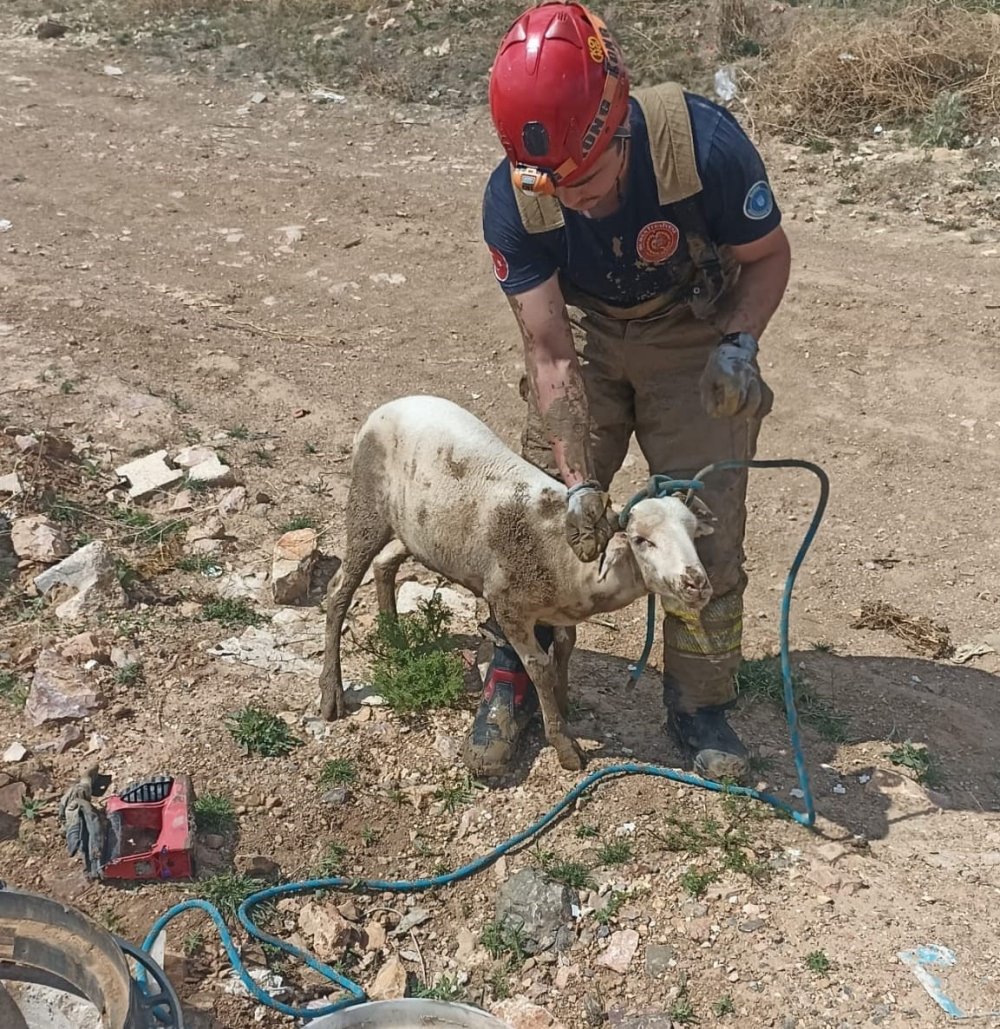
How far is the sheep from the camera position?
12.2 ft

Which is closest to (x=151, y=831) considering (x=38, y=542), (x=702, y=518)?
(x=38, y=542)

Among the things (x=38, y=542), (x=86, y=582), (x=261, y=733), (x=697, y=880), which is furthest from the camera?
(x=38, y=542)

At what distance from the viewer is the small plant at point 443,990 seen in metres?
3.41

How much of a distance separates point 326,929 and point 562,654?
1374 mm

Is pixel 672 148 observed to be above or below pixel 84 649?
above

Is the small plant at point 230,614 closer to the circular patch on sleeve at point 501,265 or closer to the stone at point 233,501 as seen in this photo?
the stone at point 233,501

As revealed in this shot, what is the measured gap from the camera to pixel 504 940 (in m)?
3.54

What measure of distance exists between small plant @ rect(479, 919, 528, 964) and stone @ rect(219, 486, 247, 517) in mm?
2945

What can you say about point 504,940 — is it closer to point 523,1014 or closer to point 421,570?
point 523,1014

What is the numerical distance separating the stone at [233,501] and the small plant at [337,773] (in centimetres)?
201

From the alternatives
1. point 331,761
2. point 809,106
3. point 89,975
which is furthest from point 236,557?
point 809,106

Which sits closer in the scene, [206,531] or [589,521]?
[589,521]

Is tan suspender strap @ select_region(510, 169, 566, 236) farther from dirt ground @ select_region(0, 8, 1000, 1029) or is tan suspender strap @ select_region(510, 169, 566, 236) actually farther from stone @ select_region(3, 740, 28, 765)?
stone @ select_region(3, 740, 28, 765)

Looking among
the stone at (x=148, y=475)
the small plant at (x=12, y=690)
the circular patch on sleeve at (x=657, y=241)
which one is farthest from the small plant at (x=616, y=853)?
the stone at (x=148, y=475)
